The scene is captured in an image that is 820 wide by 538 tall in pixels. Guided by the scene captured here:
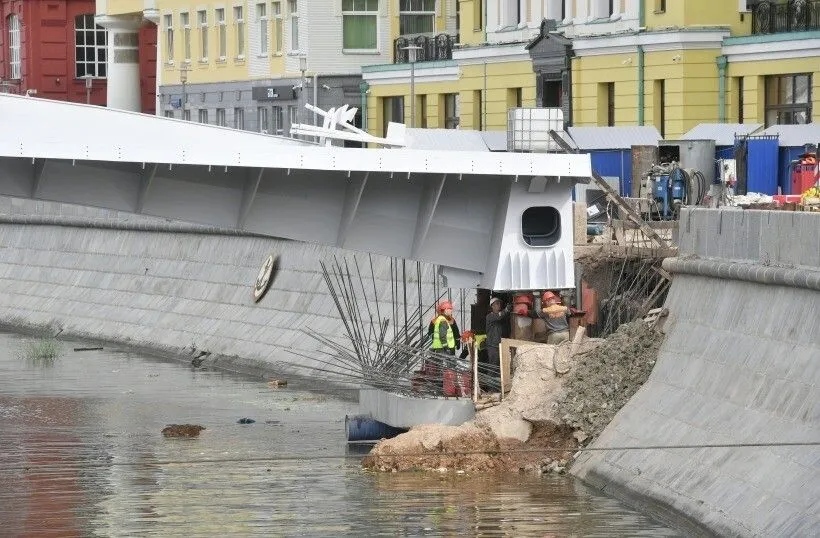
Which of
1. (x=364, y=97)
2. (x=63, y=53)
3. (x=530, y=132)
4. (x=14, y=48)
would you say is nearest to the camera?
(x=530, y=132)

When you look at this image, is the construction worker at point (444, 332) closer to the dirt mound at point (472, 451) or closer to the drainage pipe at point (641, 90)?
the dirt mound at point (472, 451)

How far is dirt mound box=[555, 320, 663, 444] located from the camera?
30391 millimetres

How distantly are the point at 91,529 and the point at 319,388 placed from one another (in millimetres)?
17488

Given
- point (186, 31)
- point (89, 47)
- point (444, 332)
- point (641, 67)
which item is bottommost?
point (444, 332)

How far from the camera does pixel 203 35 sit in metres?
85.0

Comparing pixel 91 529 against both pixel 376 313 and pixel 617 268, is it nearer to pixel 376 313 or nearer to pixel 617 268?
pixel 617 268

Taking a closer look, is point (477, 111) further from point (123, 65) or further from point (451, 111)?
point (123, 65)

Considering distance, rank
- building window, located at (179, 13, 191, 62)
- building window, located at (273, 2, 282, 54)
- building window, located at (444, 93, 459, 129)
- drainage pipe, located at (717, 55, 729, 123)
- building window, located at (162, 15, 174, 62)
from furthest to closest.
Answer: building window, located at (162, 15, 174, 62) < building window, located at (179, 13, 191, 62) < building window, located at (273, 2, 282, 54) < building window, located at (444, 93, 459, 129) < drainage pipe, located at (717, 55, 729, 123)

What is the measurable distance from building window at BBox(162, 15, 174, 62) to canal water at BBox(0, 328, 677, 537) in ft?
149

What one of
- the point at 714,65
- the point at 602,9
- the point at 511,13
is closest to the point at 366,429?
the point at 714,65

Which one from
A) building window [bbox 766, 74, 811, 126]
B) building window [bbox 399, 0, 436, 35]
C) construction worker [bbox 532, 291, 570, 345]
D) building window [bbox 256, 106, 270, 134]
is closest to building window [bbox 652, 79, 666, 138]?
building window [bbox 766, 74, 811, 126]

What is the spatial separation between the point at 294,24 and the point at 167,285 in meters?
21.2

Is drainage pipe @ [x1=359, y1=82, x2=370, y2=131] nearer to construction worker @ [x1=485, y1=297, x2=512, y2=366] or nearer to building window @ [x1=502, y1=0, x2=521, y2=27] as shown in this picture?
building window @ [x1=502, y1=0, x2=521, y2=27]

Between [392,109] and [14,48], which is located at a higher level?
[14,48]
